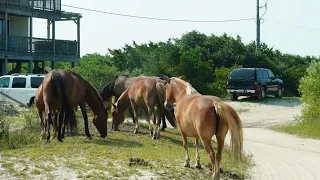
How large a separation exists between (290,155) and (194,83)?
674 inches

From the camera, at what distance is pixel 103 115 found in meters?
15.3

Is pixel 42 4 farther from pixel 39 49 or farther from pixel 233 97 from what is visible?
pixel 233 97

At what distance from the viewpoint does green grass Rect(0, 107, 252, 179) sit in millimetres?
9289

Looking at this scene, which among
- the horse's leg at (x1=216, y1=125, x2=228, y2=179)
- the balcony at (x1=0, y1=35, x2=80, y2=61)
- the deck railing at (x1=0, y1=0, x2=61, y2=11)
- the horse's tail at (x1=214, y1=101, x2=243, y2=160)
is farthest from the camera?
the deck railing at (x1=0, y1=0, x2=61, y2=11)

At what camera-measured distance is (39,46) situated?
109ft

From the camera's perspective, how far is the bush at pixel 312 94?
21734 mm

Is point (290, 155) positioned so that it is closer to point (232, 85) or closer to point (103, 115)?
point (103, 115)

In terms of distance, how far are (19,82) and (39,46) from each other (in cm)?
905

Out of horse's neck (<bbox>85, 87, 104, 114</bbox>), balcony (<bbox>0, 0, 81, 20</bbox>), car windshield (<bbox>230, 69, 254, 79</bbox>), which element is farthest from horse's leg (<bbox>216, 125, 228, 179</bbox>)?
balcony (<bbox>0, 0, 81, 20</bbox>)

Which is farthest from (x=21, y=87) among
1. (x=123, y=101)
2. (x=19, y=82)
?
(x=123, y=101)

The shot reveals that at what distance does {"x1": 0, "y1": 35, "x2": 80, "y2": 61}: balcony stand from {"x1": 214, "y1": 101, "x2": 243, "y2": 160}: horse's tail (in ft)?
73.8

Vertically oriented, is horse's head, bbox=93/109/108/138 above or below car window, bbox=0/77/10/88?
below

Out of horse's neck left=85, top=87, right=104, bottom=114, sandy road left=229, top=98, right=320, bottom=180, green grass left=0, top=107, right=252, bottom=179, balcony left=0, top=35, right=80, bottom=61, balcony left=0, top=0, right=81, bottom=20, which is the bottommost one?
sandy road left=229, top=98, right=320, bottom=180

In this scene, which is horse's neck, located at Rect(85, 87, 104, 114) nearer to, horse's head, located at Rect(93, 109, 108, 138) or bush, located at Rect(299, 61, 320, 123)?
horse's head, located at Rect(93, 109, 108, 138)
